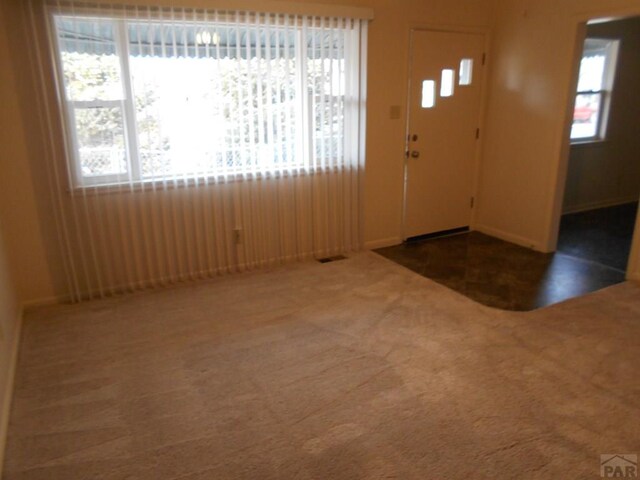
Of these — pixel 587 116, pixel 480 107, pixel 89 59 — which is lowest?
pixel 587 116

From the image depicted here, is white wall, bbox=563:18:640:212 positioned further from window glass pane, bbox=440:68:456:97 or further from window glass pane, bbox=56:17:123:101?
window glass pane, bbox=56:17:123:101

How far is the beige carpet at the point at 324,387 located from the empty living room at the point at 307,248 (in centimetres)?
1

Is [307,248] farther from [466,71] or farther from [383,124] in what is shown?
[466,71]

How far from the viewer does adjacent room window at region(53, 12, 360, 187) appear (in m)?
3.14

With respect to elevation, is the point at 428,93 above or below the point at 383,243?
above

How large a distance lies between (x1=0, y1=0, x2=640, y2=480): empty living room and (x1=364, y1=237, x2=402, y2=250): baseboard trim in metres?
0.03

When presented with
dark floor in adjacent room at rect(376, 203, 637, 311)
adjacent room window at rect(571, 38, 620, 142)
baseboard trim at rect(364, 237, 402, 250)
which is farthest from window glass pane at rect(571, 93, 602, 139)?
baseboard trim at rect(364, 237, 402, 250)

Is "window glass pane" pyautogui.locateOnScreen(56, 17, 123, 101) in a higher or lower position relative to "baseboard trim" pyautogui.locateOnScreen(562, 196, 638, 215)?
higher

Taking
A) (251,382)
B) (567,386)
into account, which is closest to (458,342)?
(567,386)

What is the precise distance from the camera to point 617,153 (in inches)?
232

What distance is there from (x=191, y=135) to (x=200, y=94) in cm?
30

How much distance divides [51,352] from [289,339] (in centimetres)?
139

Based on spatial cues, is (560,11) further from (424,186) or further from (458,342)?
(458,342)

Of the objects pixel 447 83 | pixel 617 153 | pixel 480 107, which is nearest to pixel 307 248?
pixel 447 83
